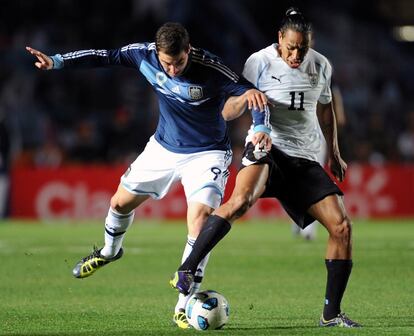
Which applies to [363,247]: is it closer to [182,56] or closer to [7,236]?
[7,236]

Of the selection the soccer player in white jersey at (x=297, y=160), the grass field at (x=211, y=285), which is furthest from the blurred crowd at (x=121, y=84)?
the soccer player in white jersey at (x=297, y=160)

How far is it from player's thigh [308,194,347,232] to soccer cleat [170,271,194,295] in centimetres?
113

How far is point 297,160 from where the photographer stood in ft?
26.3

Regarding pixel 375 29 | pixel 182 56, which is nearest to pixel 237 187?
pixel 182 56

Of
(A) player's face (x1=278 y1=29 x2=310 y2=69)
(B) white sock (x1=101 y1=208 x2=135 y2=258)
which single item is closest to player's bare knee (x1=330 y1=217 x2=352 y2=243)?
(A) player's face (x1=278 y1=29 x2=310 y2=69)

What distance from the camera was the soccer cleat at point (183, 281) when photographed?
23.6 ft

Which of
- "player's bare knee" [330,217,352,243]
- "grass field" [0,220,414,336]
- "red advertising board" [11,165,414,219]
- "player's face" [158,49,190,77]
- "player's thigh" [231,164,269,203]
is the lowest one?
"red advertising board" [11,165,414,219]

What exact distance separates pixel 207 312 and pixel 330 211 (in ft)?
3.80

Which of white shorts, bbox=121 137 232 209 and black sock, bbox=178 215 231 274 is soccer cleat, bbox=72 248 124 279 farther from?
black sock, bbox=178 215 231 274

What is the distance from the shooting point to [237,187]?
24.8 ft

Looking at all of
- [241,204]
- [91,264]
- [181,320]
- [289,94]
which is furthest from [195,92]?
[91,264]

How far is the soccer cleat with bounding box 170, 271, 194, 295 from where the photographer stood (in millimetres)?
7188

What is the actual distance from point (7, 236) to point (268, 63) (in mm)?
9415

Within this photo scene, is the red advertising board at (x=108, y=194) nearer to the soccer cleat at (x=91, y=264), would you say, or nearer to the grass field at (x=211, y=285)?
the grass field at (x=211, y=285)
